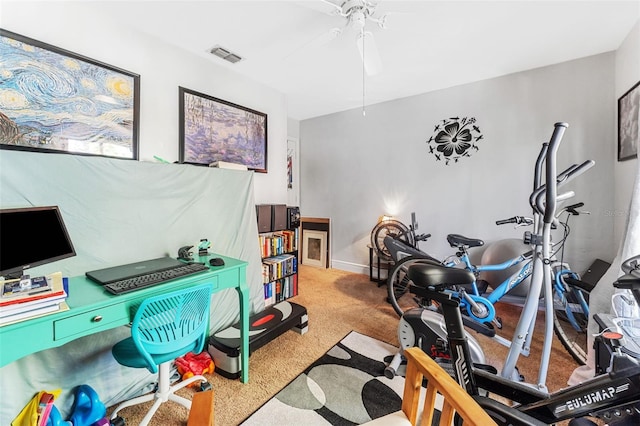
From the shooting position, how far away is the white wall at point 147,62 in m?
1.63

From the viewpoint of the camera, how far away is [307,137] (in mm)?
4555

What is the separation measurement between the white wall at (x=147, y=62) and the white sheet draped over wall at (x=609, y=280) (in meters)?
3.10

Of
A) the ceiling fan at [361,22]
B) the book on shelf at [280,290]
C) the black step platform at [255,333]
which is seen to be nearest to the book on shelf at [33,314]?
the black step platform at [255,333]

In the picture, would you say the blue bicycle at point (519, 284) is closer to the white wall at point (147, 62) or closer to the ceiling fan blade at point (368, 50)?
the ceiling fan blade at point (368, 50)

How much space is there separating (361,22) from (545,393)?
7.76 feet

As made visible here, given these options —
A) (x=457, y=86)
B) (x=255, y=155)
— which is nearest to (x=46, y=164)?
(x=255, y=155)

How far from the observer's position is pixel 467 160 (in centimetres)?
315

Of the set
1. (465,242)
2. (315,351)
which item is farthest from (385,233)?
(315,351)

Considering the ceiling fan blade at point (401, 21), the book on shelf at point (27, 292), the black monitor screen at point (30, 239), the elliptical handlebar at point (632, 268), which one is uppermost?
the ceiling fan blade at point (401, 21)

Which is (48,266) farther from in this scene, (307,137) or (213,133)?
(307,137)

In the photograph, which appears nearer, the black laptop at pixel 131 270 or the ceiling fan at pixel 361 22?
the black laptop at pixel 131 270

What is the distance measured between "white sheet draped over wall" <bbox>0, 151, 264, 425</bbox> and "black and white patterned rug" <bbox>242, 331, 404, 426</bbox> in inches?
36.1

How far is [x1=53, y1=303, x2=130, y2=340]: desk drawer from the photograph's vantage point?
109cm

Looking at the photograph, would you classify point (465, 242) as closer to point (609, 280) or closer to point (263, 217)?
point (609, 280)
